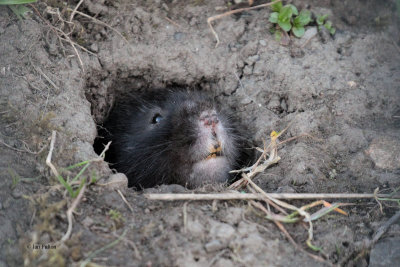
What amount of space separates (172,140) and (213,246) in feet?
4.87

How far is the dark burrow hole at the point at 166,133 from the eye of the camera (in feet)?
12.7

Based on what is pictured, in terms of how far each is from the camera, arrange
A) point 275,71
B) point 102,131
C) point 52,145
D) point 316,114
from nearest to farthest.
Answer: point 52,145, point 316,114, point 275,71, point 102,131

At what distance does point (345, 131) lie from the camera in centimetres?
387

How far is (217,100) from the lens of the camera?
4859 mm

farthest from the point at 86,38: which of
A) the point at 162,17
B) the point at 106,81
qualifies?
the point at 162,17

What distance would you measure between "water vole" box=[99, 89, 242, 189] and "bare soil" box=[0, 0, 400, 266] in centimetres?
25

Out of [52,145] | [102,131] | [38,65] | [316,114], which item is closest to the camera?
[52,145]

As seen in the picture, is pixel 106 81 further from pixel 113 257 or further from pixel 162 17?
pixel 113 257

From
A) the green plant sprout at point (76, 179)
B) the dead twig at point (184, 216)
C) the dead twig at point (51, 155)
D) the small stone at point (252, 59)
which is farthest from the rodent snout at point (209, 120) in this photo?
the dead twig at point (51, 155)

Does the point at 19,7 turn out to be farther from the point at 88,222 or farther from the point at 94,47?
the point at 88,222

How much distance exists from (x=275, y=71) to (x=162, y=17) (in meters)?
1.35

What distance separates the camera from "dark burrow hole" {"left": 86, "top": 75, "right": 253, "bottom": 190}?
12.7 ft

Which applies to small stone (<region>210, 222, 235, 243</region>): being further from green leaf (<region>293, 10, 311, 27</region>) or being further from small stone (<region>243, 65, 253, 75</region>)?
green leaf (<region>293, 10, 311, 27</region>)

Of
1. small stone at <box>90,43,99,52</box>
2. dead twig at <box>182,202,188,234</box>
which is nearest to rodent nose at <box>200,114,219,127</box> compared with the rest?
dead twig at <box>182,202,188,234</box>
